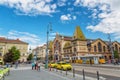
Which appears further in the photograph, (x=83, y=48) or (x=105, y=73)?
(x=83, y=48)

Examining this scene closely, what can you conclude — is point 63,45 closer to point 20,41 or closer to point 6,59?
point 20,41

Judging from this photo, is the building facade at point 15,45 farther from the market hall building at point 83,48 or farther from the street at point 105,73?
the street at point 105,73

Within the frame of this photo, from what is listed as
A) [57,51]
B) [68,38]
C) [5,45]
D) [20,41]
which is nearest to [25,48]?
[20,41]

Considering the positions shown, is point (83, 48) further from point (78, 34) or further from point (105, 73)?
point (105, 73)

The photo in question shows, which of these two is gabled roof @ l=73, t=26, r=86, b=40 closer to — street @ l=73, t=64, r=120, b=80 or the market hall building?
the market hall building

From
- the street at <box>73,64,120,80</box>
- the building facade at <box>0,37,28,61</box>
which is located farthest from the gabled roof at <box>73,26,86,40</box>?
the street at <box>73,64,120,80</box>

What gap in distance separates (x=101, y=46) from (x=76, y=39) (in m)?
14.0

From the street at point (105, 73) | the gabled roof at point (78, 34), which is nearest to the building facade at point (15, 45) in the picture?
the gabled roof at point (78, 34)

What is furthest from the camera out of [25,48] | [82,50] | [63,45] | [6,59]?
[63,45]

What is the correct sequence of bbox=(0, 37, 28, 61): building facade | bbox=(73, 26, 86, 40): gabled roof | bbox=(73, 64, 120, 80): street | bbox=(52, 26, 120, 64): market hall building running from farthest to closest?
bbox=(0, 37, 28, 61): building facade < bbox=(73, 26, 86, 40): gabled roof < bbox=(52, 26, 120, 64): market hall building < bbox=(73, 64, 120, 80): street

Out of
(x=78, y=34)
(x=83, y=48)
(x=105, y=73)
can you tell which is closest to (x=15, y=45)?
(x=78, y=34)

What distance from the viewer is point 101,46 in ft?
255

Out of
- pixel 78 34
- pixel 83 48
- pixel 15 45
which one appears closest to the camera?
pixel 83 48

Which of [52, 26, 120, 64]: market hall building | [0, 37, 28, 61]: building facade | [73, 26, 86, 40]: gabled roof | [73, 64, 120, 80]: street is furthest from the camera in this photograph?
[0, 37, 28, 61]: building facade
